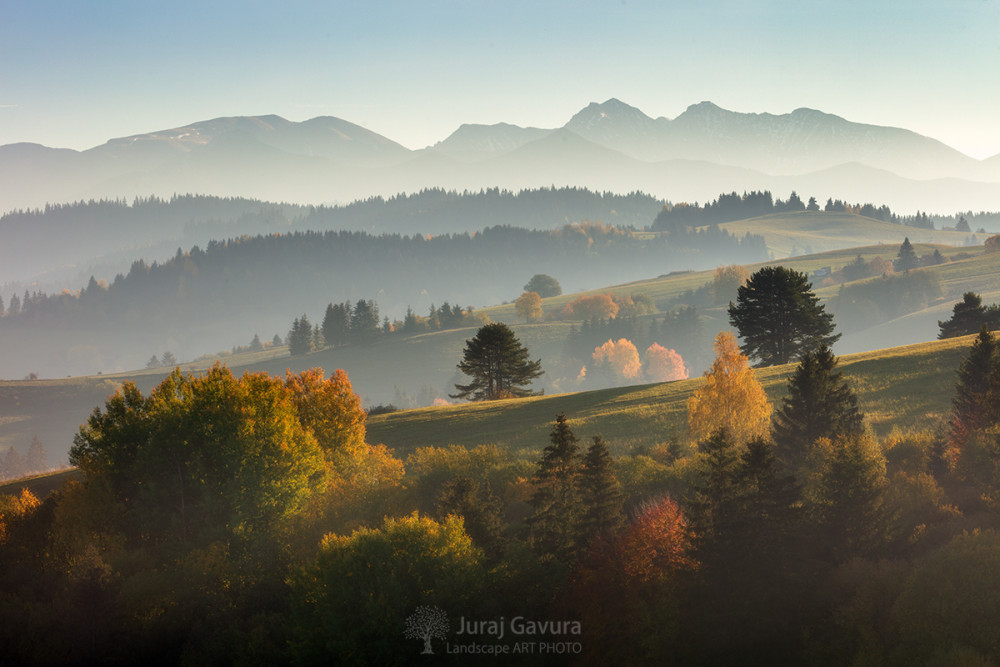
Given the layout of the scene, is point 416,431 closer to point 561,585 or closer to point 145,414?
point 145,414

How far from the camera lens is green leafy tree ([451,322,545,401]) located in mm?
84250

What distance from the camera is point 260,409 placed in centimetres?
4897

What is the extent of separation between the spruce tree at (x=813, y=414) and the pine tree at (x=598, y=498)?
1237 centimetres

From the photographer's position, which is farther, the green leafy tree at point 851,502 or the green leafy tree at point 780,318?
the green leafy tree at point 780,318

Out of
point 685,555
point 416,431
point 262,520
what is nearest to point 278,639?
point 262,520

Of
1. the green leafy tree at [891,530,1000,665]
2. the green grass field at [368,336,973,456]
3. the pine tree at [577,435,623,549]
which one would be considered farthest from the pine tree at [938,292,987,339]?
the pine tree at [577,435,623,549]

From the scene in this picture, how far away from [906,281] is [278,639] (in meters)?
206

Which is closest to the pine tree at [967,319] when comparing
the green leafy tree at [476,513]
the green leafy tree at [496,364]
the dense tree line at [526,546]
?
the dense tree line at [526,546]

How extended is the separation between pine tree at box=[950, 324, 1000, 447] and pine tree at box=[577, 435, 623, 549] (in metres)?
21.0

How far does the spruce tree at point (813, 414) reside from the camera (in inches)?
1743

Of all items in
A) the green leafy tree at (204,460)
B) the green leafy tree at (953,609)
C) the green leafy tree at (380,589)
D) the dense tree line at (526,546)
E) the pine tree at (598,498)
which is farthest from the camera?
the green leafy tree at (204,460)

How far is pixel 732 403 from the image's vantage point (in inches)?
2024

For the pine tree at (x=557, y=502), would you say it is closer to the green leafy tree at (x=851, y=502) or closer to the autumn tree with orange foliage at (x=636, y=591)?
the autumn tree with orange foliage at (x=636, y=591)

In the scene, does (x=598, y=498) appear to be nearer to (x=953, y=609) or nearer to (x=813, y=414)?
(x=813, y=414)
